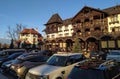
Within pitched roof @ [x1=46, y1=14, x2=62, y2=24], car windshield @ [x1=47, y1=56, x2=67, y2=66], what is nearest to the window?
pitched roof @ [x1=46, y1=14, x2=62, y2=24]

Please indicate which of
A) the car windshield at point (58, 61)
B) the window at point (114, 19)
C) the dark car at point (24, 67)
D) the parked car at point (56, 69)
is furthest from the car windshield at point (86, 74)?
the window at point (114, 19)

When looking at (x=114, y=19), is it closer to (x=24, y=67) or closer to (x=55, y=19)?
(x=55, y=19)

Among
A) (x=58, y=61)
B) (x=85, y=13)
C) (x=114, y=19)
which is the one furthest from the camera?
(x=85, y=13)

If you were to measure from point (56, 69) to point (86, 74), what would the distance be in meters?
Answer: 3.03

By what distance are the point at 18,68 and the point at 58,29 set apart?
45.7m

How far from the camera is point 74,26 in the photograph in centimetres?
5069

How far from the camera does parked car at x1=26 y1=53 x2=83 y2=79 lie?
8.68m

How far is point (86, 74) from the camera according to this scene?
6.28 metres

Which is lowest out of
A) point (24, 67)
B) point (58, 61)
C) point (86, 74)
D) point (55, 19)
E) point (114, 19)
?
point (24, 67)

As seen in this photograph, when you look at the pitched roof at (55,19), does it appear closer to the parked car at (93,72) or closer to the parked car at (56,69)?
the parked car at (56,69)

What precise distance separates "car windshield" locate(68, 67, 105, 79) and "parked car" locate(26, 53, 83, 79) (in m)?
2.33

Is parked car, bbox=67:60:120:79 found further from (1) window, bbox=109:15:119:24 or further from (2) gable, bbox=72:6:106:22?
(2) gable, bbox=72:6:106:22

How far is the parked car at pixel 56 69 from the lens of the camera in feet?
28.5

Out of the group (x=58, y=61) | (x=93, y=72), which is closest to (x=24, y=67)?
(x=58, y=61)
